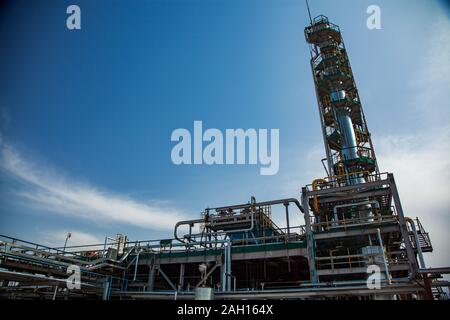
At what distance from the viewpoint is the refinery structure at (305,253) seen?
44.4ft

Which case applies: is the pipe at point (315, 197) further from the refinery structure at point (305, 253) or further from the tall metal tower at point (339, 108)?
the tall metal tower at point (339, 108)

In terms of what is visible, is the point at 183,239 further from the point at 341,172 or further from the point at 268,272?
the point at 341,172

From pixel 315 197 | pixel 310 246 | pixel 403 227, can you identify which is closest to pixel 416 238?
pixel 403 227

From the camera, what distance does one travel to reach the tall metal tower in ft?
78.5

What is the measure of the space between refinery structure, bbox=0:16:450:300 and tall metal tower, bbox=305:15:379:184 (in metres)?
0.10

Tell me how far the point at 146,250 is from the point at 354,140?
19.9 m

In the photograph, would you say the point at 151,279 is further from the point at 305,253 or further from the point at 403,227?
the point at 403,227

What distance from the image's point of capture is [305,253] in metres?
17.6

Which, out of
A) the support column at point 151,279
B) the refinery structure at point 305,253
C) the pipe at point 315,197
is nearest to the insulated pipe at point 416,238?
the refinery structure at point 305,253

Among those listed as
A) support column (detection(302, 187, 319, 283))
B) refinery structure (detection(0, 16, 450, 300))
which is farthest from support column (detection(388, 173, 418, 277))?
support column (detection(302, 187, 319, 283))

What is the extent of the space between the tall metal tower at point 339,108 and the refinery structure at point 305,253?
3.8 inches
